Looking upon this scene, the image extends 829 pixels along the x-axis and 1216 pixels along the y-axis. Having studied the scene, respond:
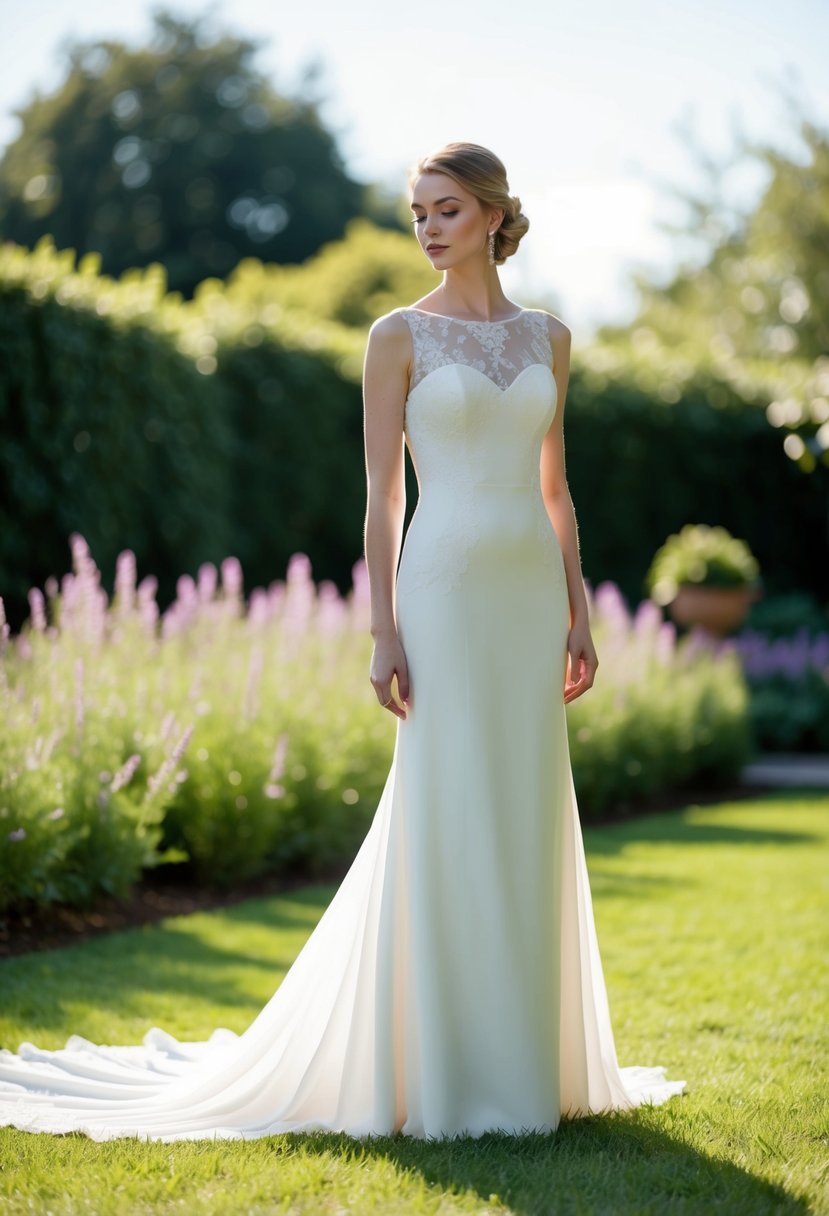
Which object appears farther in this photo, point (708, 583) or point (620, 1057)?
point (708, 583)

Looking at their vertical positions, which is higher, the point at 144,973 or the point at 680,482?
the point at 680,482

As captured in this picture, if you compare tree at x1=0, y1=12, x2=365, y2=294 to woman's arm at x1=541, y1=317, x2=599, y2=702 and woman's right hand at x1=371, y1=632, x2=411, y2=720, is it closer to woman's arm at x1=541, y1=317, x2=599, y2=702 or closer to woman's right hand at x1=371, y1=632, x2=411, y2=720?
woman's arm at x1=541, y1=317, x2=599, y2=702

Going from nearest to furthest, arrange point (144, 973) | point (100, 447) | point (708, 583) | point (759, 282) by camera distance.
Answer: point (144, 973) < point (100, 447) < point (708, 583) < point (759, 282)

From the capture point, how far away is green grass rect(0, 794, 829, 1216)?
8.51ft

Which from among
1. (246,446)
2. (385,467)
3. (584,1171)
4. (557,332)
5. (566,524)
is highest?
(246,446)

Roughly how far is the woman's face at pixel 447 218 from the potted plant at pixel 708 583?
29.7ft

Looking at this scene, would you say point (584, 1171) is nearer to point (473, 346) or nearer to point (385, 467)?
point (385, 467)

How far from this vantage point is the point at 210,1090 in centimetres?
316

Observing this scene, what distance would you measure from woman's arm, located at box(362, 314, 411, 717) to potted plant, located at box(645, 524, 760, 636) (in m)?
9.09

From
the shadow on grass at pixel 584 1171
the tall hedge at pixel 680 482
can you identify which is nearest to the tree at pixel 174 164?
the tall hedge at pixel 680 482

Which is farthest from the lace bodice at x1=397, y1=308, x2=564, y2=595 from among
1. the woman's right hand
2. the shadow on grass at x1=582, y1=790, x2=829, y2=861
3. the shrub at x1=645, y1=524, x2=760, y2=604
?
the shrub at x1=645, y1=524, x2=760, y2=604

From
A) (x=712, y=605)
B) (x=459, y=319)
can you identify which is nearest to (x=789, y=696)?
(x=712, y=605)

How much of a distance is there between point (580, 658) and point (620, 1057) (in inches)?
49.7

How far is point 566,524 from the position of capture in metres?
3.36
